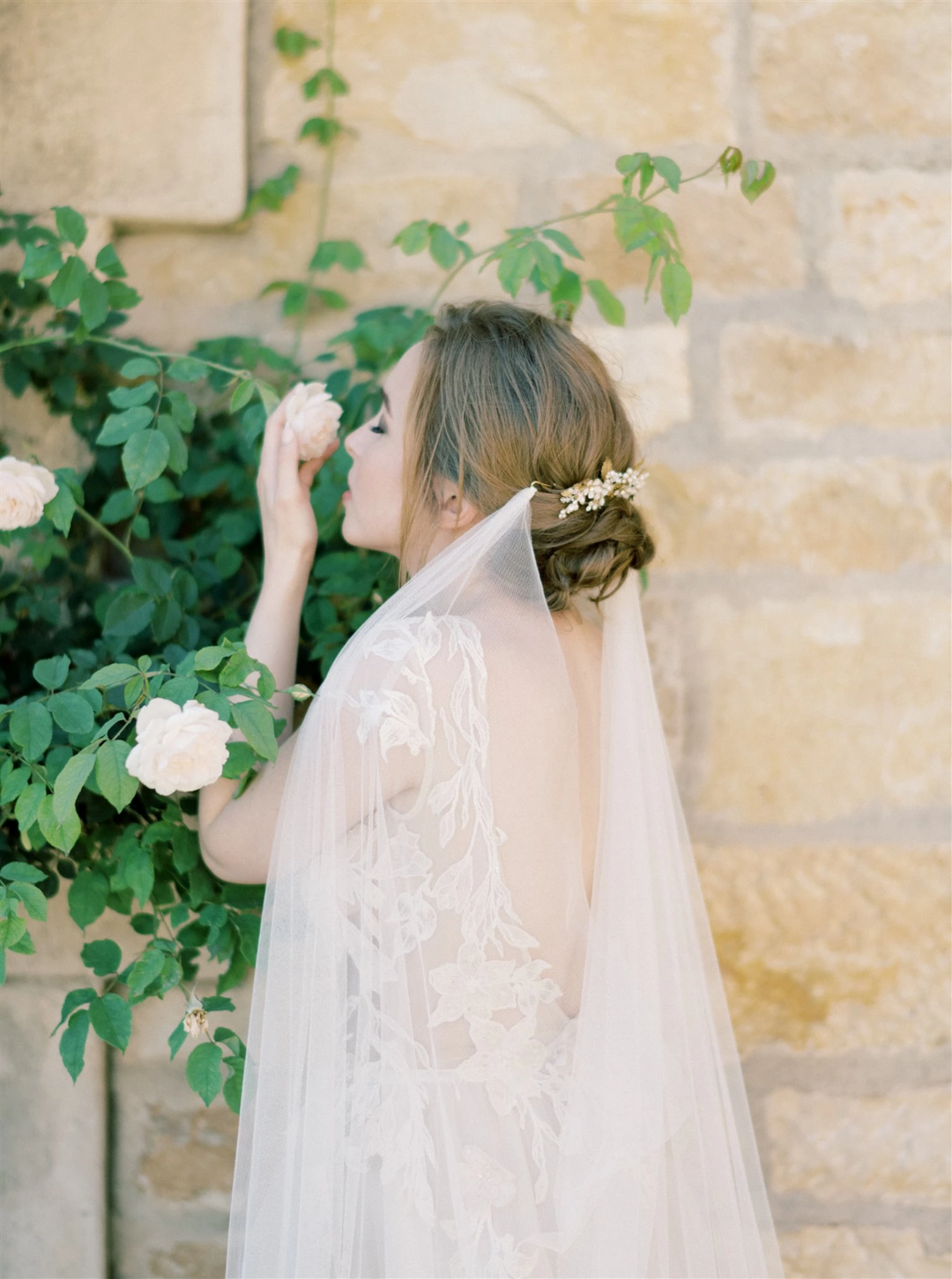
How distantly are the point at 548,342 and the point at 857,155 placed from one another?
32.7 inches

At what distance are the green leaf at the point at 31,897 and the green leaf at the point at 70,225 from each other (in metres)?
0.94

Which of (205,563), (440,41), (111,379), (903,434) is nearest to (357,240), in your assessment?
(440,41)

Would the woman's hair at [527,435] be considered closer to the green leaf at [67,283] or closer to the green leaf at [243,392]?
the green leaf at [243,392]

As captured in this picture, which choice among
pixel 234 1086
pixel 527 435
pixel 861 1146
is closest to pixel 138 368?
pixel 527 435

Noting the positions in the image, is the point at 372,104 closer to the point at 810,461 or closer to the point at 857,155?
the point at 857,155

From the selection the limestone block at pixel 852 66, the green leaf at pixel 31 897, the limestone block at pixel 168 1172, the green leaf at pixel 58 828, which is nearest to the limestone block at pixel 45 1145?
the limestone block at pixel 168 1172

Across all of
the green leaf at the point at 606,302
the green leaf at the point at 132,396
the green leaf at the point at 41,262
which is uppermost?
the green leaf at the point at 606,302

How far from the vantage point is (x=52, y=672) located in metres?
1.46

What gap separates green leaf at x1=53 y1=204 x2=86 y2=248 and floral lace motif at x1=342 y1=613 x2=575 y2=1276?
796 millimetres

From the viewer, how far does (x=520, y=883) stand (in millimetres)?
1403

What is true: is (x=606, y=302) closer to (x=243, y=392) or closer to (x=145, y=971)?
(x=243, y=392)

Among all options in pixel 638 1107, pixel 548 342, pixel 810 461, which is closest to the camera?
pixel 638 1107

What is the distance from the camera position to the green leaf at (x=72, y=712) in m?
1.39

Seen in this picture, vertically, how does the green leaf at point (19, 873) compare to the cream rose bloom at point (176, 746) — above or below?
below
